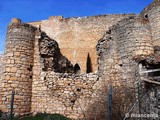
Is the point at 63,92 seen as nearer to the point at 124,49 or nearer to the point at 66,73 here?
the point at 66,73

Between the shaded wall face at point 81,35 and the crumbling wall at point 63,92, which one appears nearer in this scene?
the crumbling wall at point 63,92

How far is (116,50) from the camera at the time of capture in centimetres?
1051

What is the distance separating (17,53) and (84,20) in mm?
12392

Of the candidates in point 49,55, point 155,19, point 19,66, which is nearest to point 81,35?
point 155,19

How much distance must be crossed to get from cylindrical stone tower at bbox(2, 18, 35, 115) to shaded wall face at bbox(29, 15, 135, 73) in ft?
33.6

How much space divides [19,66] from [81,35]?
12135 mm

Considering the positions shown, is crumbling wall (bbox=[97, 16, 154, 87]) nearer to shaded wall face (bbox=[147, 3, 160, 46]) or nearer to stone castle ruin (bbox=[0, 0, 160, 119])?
stone castle ruin (bbox=[0, 0, 160, 119])

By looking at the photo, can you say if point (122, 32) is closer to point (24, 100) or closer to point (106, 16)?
point (24, 100)

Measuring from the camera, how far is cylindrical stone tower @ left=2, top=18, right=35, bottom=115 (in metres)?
10.2

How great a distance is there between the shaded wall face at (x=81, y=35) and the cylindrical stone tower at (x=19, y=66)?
33.6 ft

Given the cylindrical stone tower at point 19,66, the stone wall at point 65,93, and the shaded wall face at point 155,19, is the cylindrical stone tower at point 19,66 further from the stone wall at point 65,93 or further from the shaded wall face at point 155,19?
the shaded wall face at point 155,19

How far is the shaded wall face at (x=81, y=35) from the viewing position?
69.3 ft

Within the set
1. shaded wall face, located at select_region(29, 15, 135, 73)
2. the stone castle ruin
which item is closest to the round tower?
the stone castle ruin

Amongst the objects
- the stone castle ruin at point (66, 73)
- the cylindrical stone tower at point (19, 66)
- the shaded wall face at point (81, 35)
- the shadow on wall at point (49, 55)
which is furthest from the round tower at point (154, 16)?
the cylindrical stone tower at point (19, 66)
